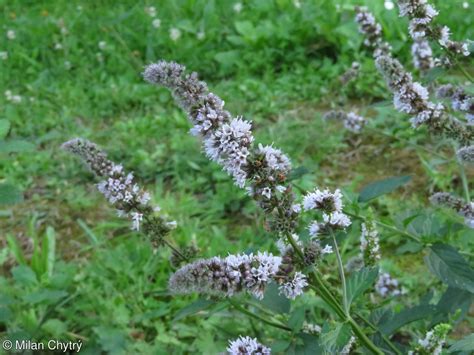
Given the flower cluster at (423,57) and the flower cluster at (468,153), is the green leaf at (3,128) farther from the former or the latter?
the flower cluster at (423,57)

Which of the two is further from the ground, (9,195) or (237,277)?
(9,195)

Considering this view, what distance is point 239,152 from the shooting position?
1342mm

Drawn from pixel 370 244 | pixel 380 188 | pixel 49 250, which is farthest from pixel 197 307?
pixel 49 250

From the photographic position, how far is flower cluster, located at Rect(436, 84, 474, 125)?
5.87 ft

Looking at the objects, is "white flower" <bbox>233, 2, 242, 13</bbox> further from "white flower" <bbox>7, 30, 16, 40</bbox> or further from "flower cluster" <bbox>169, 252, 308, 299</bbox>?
"flower cluster" <bbox>169, 252, 308, 299</bbox>

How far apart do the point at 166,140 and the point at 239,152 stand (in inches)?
110

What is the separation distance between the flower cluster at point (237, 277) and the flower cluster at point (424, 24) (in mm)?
761

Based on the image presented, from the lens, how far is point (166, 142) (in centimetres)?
A: 408

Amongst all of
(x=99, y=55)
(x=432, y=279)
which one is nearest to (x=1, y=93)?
(x=99, y=55)

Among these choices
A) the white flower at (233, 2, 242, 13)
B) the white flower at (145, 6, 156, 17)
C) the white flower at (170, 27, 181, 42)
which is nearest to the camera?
the white flower at (170, 27, 181, 42)

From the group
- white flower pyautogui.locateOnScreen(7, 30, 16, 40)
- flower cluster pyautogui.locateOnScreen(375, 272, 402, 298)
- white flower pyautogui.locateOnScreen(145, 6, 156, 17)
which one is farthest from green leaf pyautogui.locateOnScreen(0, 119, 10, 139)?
white flower pyautogui.locateOnScreen(7, 30, 16, 40)

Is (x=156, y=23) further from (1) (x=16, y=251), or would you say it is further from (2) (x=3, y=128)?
(2) (x=3, y=128)

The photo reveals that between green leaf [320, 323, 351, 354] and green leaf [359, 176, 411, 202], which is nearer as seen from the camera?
green leaf [320, 323, 351, 354]

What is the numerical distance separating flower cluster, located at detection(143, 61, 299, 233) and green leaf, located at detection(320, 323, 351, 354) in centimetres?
A: 22
